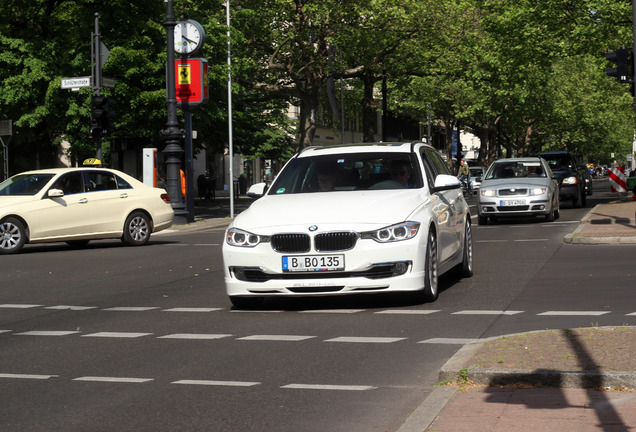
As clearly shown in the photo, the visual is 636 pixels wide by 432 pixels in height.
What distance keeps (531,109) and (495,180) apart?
158 ft

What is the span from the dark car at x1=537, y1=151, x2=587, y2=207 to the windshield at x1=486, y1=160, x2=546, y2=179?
6381 mm

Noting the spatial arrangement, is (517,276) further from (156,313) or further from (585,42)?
(585,42)

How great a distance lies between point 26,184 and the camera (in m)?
20.6

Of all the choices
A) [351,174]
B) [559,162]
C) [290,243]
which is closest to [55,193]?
[351,174]

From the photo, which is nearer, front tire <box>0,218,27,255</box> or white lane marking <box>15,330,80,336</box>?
white lane marking <box>15,330,80,336</box>

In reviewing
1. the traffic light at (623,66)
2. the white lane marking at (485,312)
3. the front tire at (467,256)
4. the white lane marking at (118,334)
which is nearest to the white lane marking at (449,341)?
the white lane marking at (485,312)

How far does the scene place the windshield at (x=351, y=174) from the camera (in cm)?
1139

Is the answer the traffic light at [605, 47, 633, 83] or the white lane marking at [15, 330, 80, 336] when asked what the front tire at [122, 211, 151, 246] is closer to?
the traffic light at [605, 47, 633, 83]

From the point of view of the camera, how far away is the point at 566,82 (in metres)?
77.1

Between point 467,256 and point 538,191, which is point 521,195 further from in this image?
point 467,256

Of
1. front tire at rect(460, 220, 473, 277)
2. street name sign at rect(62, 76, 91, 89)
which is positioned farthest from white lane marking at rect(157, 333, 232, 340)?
street name sign at rect(62, 76, 91, 89)

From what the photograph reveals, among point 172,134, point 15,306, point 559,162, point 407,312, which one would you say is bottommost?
point 15,306

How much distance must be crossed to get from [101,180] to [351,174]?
1068 centimetres

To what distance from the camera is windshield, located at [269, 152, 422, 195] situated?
11.4 m
